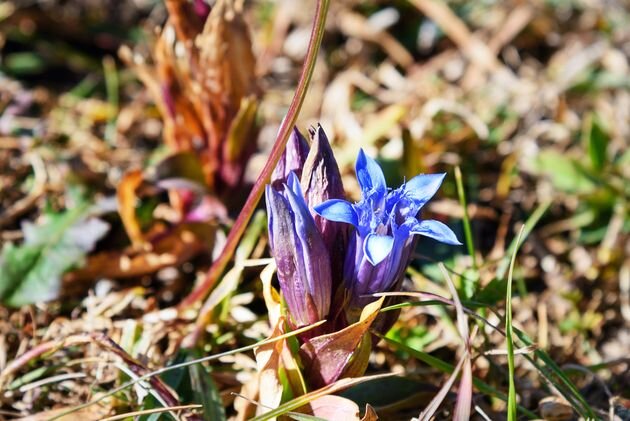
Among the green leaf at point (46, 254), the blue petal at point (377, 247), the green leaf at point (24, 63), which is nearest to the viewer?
the blue petal at point (377, 247)

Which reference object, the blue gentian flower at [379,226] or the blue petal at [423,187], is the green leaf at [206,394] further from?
the blue petal at [423,187]

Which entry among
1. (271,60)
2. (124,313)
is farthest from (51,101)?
(124,313)

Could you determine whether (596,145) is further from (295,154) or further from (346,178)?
(295,154)

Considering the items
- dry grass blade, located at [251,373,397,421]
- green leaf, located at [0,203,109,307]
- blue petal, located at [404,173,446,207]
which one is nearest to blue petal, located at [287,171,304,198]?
blue petal, located at [404,173,446,207]

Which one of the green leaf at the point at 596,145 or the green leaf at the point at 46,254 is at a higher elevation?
the green leaf at the point at 46,254

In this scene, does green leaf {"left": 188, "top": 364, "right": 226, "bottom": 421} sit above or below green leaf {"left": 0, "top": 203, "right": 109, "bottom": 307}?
below

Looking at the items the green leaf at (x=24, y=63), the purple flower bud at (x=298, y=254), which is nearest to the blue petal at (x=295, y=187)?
the purple flower bud at (x=298, y=254)

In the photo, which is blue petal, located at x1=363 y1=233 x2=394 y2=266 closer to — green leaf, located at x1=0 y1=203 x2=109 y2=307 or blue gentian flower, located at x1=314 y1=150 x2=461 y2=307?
blue gentian flower, located at x1=314 y1=150 x2=461 y2=307
